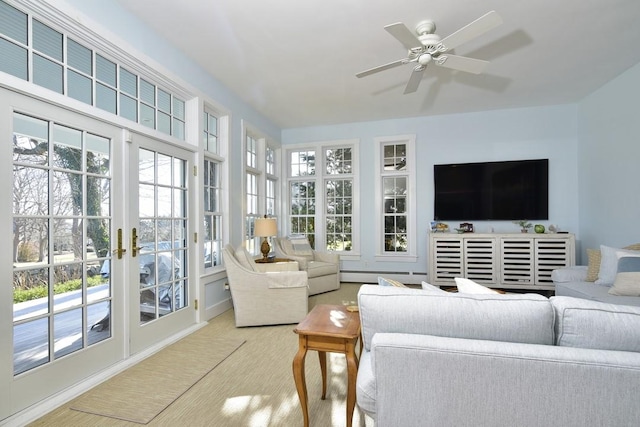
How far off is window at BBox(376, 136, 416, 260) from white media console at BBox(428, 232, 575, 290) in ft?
2.40

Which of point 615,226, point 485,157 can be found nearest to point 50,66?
point 485,157

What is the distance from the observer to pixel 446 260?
16.5ft

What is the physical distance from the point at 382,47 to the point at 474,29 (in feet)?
3.62

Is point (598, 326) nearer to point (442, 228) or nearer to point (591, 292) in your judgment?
point (591, 292)

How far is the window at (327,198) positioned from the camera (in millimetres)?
6000

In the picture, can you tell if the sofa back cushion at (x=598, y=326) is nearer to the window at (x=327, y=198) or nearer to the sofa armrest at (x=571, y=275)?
the sofa armrest at (x=571, y=275)

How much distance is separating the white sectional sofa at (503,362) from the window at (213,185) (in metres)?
2.99

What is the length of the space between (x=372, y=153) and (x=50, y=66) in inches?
182

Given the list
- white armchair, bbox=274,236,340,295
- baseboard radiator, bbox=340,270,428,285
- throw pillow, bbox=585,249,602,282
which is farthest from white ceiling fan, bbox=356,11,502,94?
baseboard radiator, bbox=340,270,428,285

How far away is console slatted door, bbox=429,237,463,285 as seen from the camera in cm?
497

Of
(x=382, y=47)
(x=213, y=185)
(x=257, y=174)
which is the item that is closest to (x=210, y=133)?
(x=213, y=185)

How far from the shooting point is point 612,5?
2637 millimetres

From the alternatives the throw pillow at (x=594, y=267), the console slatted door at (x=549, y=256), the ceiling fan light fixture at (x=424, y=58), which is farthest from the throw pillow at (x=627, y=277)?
the ceiling fan light fixture at (x=424, y=58)

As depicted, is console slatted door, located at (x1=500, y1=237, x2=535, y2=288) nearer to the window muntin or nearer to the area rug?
the area rug
